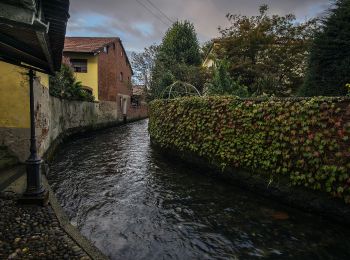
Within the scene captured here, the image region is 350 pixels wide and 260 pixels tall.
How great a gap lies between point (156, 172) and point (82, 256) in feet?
18.5

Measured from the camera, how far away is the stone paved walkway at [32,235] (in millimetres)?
3438

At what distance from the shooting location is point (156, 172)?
9008 millimetres

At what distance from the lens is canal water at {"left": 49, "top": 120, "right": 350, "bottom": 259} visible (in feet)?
14.3

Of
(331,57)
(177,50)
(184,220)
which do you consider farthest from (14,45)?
(177,50)

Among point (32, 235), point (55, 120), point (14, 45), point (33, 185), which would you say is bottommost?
point (32, 235)

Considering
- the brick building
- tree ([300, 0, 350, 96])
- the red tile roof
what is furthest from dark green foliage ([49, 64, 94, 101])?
tree ([300, 0, 350, 96])

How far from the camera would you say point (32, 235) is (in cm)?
390

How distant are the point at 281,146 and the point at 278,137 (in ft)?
0.69

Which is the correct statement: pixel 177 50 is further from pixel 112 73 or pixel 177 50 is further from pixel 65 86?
pixel 65 86

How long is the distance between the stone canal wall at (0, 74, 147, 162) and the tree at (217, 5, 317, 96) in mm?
9232

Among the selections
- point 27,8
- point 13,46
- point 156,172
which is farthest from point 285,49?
point 27,8

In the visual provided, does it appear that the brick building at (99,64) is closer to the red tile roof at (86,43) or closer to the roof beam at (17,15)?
the red tile roof at (86,43)

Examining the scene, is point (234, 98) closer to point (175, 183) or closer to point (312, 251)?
point (175, 183)

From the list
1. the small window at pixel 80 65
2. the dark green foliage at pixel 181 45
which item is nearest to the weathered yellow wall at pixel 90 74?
the small window at pixel 80 65
